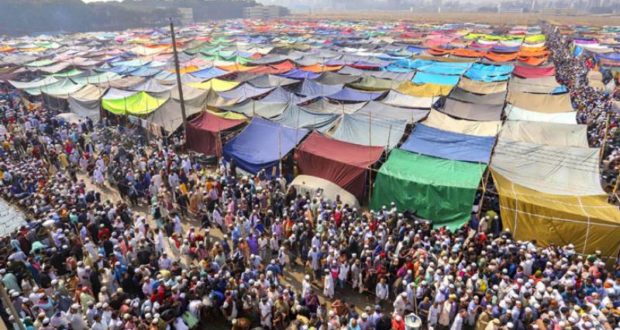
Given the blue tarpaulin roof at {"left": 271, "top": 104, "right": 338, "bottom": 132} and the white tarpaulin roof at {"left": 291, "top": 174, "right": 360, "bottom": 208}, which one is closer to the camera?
the white tarpaulin roof at {"left": 291, "top": 174, "right": 360, "bottom": 208}

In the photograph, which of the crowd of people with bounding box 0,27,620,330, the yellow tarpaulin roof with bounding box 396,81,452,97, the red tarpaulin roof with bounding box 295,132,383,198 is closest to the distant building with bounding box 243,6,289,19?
the yellow tarpaulin roof with bounding box 396,81,452,97

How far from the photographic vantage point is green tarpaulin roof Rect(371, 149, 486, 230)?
36.9 ft

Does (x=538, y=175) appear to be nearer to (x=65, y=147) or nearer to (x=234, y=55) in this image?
(x=65, y=147)

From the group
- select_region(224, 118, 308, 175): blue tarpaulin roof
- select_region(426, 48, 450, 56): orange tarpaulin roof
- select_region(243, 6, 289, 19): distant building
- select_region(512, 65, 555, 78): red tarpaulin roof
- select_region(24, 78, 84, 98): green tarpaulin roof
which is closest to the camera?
select_region(224, 118, 308, 175): blue tarpaulin roof

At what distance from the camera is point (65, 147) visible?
16281 mm

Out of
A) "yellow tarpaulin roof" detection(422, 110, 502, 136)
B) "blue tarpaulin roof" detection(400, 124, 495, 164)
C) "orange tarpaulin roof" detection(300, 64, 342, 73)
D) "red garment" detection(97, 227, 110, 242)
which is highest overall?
"orange tarpaulin roof" detection(300, 64, 342, 73)

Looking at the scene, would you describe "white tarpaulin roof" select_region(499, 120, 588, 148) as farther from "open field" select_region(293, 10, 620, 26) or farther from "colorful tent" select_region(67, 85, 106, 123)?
"open field" select_region(293, 10, 620, 26)

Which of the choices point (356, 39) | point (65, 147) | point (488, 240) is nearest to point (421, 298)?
point (488, 240)

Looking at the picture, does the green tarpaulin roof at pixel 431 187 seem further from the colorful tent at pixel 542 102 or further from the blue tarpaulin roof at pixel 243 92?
the blue tarpaulin roof at pixel 243 92

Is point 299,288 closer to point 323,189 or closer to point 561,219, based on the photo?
point 323,189

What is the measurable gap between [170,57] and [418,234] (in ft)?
118

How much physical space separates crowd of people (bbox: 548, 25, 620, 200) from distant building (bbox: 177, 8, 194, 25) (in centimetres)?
9312

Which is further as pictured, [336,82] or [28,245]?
[336,82]

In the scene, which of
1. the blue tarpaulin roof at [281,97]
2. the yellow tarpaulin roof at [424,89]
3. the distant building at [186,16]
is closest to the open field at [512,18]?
the distant building at [186,16]
